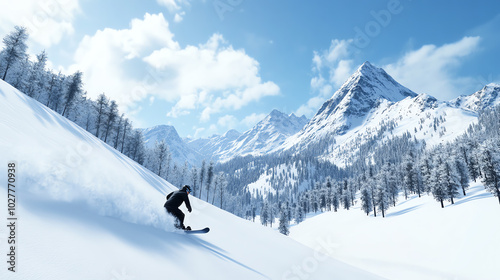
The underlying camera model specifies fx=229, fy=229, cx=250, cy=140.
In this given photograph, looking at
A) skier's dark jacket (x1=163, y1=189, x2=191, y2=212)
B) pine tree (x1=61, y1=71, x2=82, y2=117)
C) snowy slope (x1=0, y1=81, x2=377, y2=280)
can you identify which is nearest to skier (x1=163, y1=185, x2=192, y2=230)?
skier's dark jacket (x1=163, y1=189, x2=191, y2=212)

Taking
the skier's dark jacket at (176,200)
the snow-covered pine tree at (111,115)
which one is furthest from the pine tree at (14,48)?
the skier's dark jacket at (176,200)

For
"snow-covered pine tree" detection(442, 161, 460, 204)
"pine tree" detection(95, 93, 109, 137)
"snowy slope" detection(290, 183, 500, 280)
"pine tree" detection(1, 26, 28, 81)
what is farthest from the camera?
"pine tree" detection(95, 93, 109, 137)

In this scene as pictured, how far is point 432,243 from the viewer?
123ft

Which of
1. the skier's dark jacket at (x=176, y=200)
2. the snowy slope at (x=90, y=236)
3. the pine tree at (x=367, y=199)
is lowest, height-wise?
the snowy slope at (x=90, y=236)

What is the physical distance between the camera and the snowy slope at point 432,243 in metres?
29.7

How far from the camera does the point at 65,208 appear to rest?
5152mm

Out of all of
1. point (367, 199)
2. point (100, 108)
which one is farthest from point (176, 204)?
point (367, 199)

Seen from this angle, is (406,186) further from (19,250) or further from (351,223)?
(19,250)

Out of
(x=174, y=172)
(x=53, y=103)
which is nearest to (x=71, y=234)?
(x=53, y=103)

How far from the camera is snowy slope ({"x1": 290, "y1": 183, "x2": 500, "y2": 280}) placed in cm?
2969

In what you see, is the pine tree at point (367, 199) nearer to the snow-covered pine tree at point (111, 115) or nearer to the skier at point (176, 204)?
the snow-covered pine tree at point (111, 115)

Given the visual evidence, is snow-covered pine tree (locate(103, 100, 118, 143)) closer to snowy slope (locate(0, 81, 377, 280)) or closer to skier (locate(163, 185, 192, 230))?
snowy slope (locate(0, 81, 377, 280))

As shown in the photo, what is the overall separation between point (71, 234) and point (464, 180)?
254ft

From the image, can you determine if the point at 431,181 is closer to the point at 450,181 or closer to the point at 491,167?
the point at 450,181
